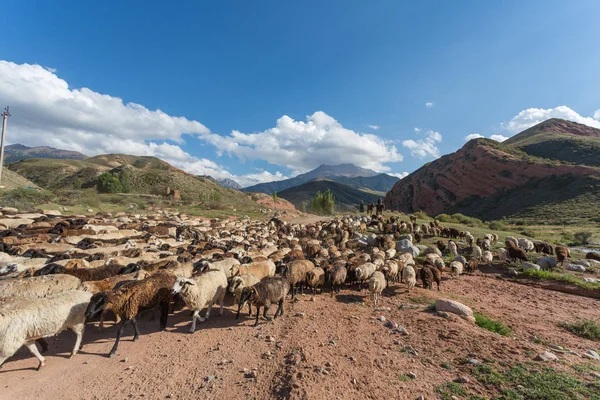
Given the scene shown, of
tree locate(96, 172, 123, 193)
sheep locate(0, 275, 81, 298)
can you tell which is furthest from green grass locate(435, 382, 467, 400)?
tree locate(96, 172, 123, 193)

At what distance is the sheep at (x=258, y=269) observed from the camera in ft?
33.3

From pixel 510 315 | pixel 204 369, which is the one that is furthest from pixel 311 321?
pixel 510 315

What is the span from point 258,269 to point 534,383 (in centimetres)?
845

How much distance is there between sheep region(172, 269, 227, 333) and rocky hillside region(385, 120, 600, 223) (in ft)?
176

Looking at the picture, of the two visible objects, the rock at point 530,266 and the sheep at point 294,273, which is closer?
the sheep at point 294,273

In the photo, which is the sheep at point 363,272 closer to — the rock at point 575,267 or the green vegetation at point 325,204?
the rock at point 575,267

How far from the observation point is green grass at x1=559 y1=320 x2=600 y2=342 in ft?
26.0

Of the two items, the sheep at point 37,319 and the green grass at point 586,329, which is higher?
the sheep at point 37,319

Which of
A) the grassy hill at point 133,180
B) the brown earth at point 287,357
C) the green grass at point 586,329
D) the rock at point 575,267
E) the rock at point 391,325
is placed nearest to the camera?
the brown earth at point 287,357

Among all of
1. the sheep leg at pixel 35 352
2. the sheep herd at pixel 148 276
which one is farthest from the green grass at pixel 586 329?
the sheep leg at pixel 35 352

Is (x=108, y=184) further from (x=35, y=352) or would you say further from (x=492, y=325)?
(x=492, y=325)

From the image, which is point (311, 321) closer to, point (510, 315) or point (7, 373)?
point (7, 373)

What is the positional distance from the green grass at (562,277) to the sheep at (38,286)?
21.3 meters

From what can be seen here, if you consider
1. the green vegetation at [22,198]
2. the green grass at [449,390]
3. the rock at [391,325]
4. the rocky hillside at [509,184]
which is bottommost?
the rock at [391,325]
